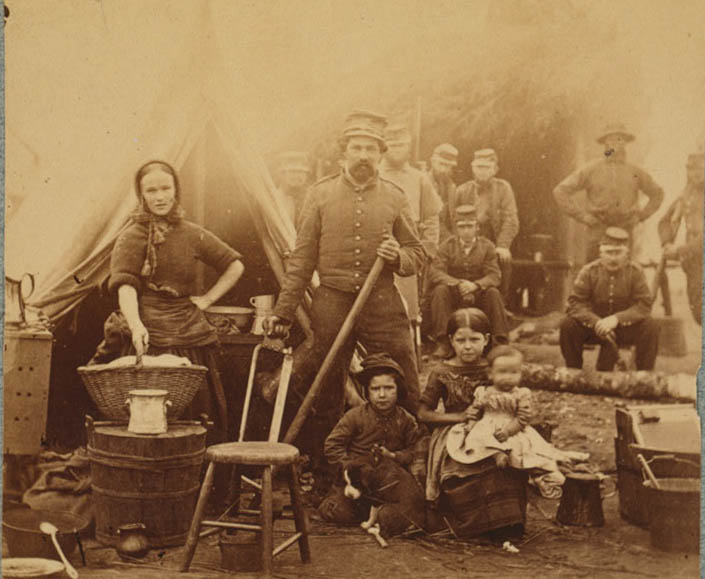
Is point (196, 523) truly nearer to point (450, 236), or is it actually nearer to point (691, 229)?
point (450, 236)

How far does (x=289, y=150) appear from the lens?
15.6 feet

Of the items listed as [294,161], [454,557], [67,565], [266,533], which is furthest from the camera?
[294,161]

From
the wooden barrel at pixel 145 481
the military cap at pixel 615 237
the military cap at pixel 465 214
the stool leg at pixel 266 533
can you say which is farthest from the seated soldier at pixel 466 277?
the wooden barrel at pixel 145 481

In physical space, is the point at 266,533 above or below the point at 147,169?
below

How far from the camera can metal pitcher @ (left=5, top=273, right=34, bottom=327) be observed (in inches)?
176

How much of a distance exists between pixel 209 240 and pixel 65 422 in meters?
1.14

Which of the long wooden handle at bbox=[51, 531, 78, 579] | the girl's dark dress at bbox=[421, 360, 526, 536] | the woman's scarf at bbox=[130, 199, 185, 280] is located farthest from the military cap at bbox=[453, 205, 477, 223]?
the long wooden handle at bbox=[51, 531, 78, 579]

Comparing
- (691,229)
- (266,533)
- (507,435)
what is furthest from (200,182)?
(691,229)

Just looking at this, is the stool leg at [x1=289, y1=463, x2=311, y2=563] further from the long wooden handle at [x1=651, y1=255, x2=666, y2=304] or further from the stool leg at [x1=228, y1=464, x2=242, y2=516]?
the long wooden handle at [x1=651, y1=255, x2=666, y2=304]

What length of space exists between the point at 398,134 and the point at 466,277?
80 cm

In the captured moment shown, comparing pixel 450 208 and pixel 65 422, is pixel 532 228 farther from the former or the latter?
pixel 65 422

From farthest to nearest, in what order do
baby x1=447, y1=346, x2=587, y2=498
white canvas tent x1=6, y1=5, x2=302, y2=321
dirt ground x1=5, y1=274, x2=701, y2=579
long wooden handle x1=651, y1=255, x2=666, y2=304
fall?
long wooden handle x1=651, y1=255, x2=666, y2=304 → white canvas tent x1=6, y1=5, x2=302, y2=321 → baby x1=447, y1=346, x2=587, y2=498 → dirt ground x1=5, y1=274, x2=701, y2=579

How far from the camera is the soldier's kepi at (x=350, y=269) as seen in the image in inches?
183

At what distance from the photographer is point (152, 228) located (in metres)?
4.61
